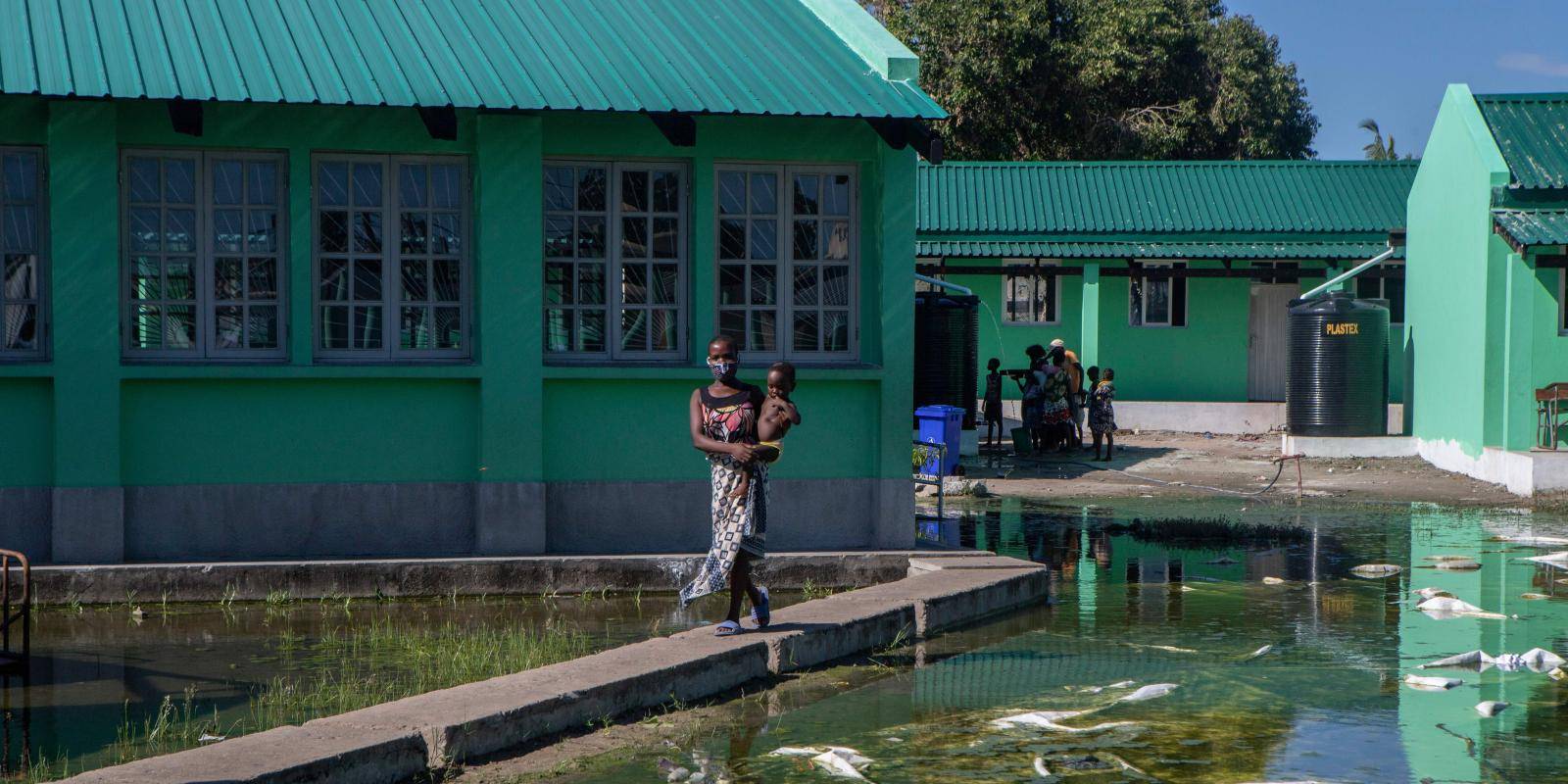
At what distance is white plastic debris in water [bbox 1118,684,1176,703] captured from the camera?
27.3 feet

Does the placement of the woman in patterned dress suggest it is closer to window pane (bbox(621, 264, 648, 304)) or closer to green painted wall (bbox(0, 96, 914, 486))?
green painted wall (bbox(0, 96, 914, 486))

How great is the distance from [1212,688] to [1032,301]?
889 inches

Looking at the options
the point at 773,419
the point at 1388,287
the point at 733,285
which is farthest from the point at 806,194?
the point at 1388,287

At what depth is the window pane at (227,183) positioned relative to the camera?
461 inches

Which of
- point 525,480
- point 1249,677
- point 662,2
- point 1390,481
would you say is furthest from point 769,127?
point 1390,481

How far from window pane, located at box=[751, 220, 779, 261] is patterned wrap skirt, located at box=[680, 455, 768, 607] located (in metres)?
3.57

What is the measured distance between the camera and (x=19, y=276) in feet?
37.6

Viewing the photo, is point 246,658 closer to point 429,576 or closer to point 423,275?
point 429,576

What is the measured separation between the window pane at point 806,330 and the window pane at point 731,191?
901mm

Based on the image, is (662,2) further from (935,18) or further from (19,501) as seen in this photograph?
(935,18)

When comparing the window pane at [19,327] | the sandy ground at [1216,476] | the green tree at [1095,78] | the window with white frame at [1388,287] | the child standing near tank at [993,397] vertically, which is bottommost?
the sandy ground at [1216,476]

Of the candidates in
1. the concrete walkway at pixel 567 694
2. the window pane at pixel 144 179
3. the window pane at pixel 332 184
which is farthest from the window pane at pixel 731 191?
the window pane at pixel 144 179

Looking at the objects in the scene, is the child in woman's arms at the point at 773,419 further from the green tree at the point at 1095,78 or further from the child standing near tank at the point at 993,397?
the green tree at the point at 1095,78

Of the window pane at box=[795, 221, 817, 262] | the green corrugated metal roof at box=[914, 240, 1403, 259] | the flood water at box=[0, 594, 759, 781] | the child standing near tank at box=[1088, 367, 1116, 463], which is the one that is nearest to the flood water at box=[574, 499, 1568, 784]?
the flood water at box=[0, 594, 759, 781]
